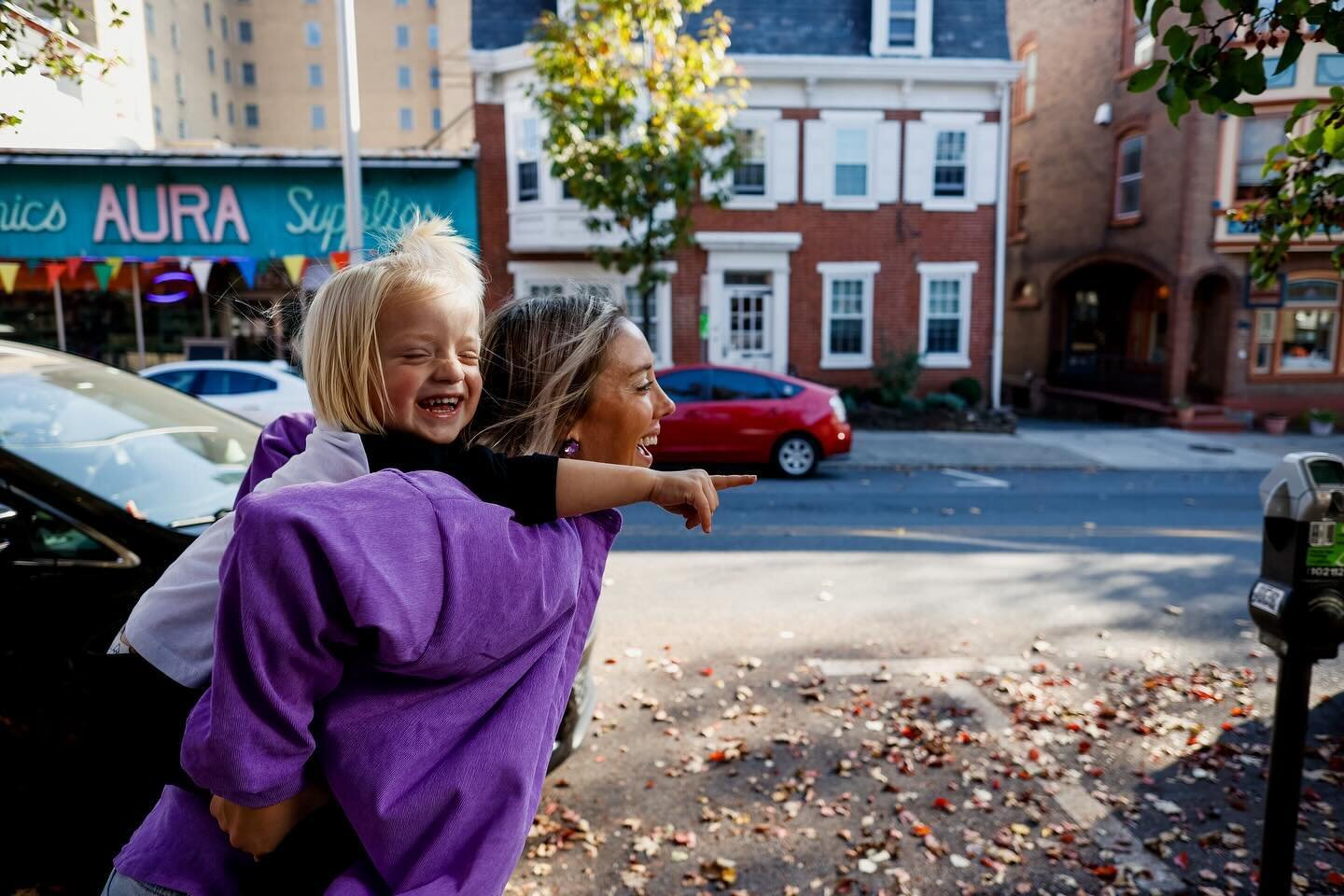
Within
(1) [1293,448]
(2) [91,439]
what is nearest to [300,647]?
(2) [91,439]

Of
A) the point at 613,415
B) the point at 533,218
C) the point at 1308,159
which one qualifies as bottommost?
the point at 613,415

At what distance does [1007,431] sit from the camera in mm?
18375

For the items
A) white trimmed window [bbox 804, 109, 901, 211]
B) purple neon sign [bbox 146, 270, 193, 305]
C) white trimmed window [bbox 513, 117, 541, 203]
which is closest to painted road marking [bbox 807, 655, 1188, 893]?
white trimmed window [bbox 513, 117, 541, 203]

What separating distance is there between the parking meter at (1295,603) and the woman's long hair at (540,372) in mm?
2317

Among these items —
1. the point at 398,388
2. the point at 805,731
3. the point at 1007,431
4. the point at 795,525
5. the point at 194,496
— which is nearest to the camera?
the point at 398,388

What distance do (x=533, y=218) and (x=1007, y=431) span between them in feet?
34.2

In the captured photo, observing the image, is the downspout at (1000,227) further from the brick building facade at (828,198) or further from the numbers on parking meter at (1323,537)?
the numbers on parking meter at (1323,537)

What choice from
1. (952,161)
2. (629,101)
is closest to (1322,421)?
(952,161)

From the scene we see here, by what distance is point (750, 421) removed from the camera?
12.5m

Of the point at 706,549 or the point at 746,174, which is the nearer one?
the point at 706,549

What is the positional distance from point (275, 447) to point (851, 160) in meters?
19.3

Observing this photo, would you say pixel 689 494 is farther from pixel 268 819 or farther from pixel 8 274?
pixel 8 274

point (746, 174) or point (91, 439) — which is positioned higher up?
point (746, 174)

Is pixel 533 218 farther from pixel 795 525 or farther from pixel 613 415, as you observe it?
pixel 613 415
